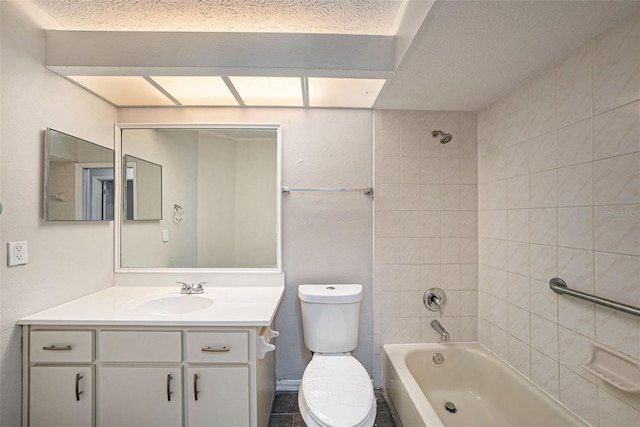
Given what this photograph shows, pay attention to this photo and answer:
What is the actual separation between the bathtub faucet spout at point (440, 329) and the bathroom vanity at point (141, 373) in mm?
1176

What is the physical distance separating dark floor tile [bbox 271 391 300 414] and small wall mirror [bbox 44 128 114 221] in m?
1.65

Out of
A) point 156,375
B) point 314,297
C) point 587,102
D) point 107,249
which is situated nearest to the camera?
point 587,102

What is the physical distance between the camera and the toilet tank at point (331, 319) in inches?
65.9

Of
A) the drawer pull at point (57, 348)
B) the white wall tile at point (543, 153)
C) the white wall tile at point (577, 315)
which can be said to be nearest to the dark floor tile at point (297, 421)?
the drawer pull at point (57, 348)

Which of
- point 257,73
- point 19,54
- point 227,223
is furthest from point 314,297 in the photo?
point 19,54

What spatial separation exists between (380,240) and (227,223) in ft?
3.55

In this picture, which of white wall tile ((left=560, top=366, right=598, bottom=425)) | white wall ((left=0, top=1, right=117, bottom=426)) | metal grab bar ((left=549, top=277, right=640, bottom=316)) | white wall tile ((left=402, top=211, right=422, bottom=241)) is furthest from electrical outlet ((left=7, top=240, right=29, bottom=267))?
white wall tile ((left=560, top=366, right=598, bottom=425))

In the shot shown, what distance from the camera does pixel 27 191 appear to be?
128 cm

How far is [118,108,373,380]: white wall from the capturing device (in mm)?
1897

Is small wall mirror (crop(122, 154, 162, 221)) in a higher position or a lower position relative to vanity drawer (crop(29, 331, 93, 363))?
higher

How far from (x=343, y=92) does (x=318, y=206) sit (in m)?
0.76

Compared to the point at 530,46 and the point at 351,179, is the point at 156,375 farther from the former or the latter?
the point at 530,46

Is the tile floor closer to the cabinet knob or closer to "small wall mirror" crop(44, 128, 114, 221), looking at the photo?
the cabinet knob

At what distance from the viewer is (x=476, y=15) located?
1.01 meters
